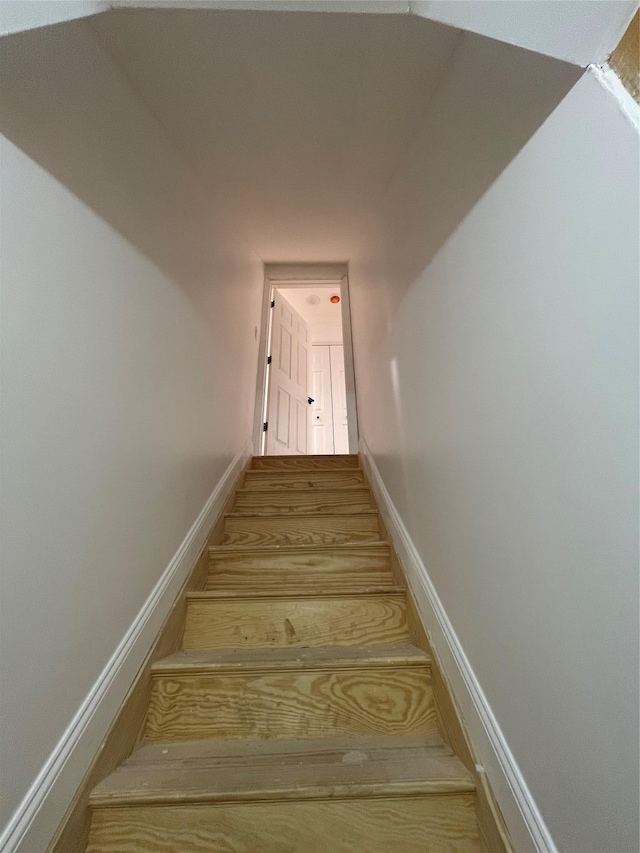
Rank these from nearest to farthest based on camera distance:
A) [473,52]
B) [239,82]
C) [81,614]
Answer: [81,614], [473,52], [239,82]

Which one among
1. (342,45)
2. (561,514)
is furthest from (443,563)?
(342,45)

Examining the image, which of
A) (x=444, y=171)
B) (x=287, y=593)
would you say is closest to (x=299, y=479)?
(x=287, y=593)

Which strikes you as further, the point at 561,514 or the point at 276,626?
the point at 276,626

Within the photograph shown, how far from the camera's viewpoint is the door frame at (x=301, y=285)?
3260 mm

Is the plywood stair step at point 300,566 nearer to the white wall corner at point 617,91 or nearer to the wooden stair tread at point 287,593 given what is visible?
the wooden stair tread at point 287,593

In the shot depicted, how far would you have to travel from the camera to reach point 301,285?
3535mm

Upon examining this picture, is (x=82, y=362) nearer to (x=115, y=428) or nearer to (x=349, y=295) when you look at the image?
(x=115, y=428)

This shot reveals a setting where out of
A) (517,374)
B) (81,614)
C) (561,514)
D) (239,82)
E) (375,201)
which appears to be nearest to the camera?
(561,514)

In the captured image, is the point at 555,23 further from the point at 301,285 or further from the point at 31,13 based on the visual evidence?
the point at 301,285

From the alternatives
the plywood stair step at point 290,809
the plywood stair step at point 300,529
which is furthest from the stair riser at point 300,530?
the plywood stair step at point 290,809

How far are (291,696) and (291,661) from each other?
0.09 m

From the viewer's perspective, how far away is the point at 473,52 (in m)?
1.10

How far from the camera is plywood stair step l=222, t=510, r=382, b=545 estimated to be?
6.28 feet

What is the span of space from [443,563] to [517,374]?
654 millimetres
